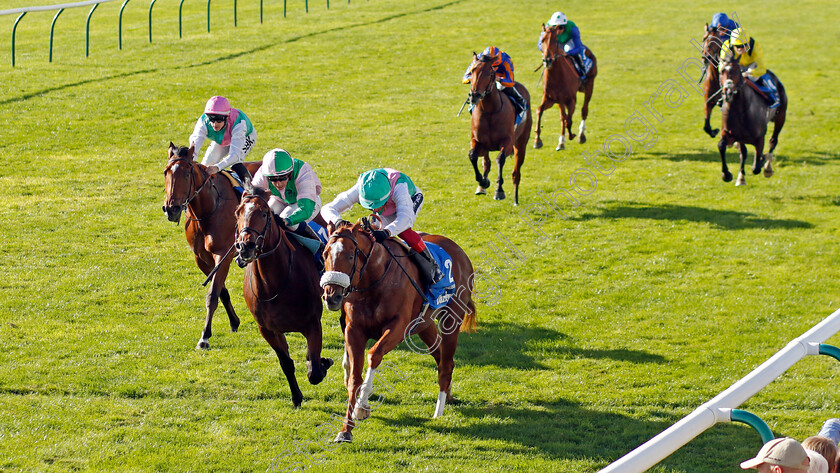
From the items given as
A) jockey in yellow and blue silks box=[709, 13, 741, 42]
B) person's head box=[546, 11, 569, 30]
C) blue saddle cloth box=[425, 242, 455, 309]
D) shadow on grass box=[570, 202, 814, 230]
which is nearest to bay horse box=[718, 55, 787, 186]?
shadow on grass box=[570, 202, 814, 230]

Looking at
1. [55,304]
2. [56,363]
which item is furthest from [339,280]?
[55,304]

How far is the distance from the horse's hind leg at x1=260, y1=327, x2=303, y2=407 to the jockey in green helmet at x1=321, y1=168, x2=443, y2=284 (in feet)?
4.05

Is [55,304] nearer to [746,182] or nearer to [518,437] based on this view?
[518,437]

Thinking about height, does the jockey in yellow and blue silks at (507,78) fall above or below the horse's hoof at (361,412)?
above

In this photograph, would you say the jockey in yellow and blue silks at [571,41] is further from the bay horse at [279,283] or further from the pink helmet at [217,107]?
the bay horse at [279,283]

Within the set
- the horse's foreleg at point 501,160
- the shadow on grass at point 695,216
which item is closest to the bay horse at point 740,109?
the shadow on grass at point 695,216

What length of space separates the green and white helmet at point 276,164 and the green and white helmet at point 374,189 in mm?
→ 908

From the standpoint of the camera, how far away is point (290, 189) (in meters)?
8.21

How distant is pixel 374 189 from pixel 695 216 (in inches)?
349

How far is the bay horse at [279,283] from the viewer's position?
729 centimetres

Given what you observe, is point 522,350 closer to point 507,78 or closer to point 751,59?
point 507,78

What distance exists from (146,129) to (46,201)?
4592 millimetres

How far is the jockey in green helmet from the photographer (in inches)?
287

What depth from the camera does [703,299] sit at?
11.2m
